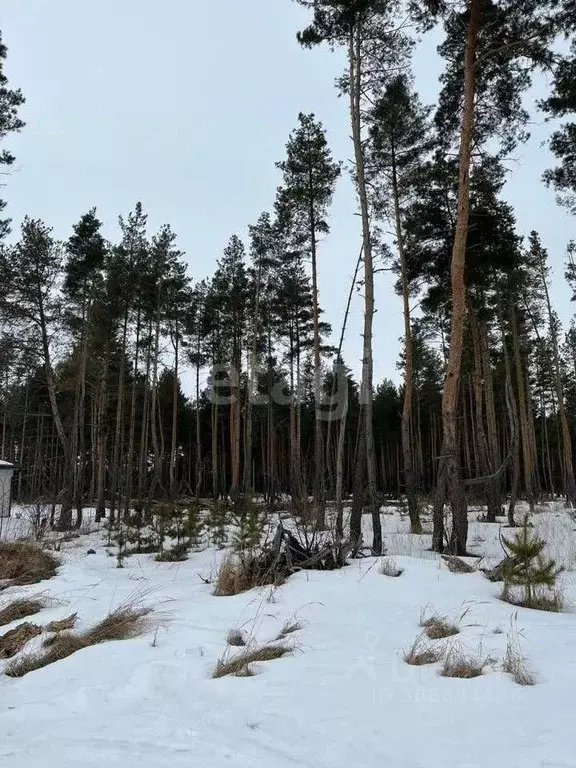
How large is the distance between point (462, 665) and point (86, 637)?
9.02 ft

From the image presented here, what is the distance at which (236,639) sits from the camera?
3979mm

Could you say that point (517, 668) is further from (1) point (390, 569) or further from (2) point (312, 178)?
(2) point (312, 178)

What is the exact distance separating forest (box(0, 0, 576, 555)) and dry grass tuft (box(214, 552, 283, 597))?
4.88ft

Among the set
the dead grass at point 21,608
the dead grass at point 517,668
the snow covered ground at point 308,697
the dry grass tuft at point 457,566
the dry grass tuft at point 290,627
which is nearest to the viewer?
the snow covered ground at point 308,697

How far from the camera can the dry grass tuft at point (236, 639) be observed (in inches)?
154

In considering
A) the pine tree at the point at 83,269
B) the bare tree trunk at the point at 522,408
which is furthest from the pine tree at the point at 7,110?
the bare tree trunk at the point at 522,408

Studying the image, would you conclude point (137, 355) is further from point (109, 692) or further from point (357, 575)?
point (109, 692)

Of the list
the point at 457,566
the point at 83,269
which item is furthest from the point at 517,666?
the point at 83,269

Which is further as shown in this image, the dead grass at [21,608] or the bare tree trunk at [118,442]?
the bare tree trunk at [118,442]

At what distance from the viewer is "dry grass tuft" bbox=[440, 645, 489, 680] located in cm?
307

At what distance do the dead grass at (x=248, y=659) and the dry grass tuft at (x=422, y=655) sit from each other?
836mm

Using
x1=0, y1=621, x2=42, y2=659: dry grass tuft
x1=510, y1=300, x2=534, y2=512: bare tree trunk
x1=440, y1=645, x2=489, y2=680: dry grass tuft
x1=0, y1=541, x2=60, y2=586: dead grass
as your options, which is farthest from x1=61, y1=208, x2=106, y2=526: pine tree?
x1=440, y1=645, x2=489, y2=680: dry grass tuft

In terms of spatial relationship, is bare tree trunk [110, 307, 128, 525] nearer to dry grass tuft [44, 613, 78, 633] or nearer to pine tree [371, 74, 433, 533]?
pine tree [371, 74, 433, 533]

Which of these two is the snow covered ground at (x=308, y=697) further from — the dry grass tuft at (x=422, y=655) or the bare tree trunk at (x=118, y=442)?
the bare tree trunk at (x=118, y=442)
